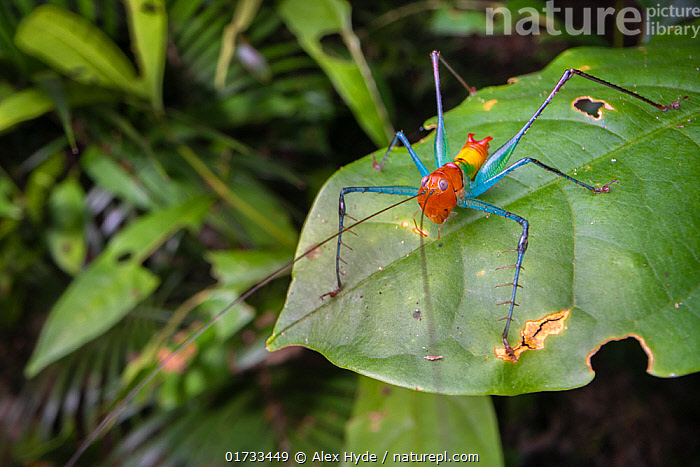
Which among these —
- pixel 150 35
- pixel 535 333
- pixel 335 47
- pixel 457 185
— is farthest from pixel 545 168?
pixel 150 35

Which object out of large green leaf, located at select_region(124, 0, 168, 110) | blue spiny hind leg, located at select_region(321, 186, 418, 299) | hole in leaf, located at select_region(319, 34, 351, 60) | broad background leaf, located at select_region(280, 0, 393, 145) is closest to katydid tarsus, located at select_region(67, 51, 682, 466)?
blue spiny hind leg, located at select_region(321, 186, 418, 299)

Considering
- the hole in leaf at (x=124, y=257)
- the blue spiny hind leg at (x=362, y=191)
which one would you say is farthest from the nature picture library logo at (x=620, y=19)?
the hole in leaf at (x=124, y=257)

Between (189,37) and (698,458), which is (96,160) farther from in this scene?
(698,458)

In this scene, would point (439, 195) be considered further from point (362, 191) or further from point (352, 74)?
point (352, 74)

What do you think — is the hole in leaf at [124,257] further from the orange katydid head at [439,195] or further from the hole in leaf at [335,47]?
the orange katydid head at [439,195]

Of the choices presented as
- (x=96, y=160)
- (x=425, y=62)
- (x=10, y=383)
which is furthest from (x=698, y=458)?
(x=10, y=383)
